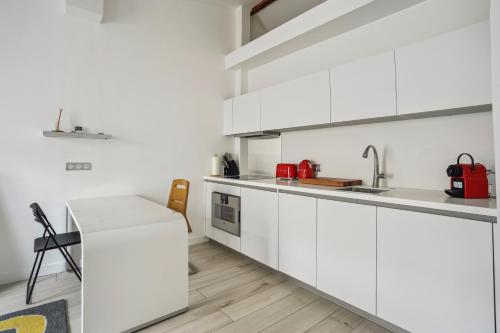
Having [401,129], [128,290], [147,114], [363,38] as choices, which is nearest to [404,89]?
[401,129]

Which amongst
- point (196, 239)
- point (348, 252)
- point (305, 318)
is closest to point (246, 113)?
point (196, 239)

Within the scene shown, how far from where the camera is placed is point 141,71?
304 cm

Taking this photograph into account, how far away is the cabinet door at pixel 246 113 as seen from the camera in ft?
10.5

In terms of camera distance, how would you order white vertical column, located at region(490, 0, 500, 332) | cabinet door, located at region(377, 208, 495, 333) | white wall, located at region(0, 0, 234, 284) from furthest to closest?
white wall, located at region(0, 0, 234, 284)
cabinet door, located at region(377, 208, 495, 333)
white vertical column, located at region(490, 0, 500, 332)

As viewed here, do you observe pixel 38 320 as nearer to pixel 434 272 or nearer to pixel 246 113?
pixel 434 272

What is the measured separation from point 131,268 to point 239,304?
3.01 feet

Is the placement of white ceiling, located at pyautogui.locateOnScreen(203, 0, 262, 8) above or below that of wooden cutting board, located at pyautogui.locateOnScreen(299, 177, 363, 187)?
above

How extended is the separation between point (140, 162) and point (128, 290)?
1701 mm

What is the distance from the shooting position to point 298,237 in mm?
2293

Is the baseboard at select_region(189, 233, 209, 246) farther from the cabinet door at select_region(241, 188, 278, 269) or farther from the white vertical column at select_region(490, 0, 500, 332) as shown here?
the white vertical column at select_region(490, 0, 500, 332)

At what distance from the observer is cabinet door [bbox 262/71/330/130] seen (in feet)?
8.04

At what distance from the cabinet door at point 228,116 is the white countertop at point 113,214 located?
1.64m

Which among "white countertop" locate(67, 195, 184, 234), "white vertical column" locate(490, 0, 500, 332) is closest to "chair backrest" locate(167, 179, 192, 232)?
"white countertop" locate(67, 195, 184, 234)

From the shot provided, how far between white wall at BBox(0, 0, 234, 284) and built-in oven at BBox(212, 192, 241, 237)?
1.07ft
